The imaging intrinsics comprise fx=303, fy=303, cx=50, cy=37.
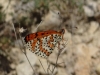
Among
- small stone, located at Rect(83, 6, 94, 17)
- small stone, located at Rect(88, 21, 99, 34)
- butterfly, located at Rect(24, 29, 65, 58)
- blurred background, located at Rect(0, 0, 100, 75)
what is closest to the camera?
butterfly, located at Rect(24, 29, 65, 58)

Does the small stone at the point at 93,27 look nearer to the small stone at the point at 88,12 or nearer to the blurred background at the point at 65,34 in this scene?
the blurred background at the point at 65,34

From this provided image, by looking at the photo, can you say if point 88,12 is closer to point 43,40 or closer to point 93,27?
point 93,27

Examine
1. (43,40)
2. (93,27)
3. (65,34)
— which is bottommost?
(93,27)

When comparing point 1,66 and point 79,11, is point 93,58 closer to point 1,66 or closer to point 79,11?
point 79,11

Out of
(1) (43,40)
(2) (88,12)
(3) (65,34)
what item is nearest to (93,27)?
(2) (88,12)

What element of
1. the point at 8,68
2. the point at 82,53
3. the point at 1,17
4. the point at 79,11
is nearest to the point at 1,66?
the point at 8,68

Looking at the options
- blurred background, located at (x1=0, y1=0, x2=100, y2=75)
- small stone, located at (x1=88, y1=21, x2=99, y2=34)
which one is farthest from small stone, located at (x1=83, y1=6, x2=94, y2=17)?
small stone, located at (x1=88, y1=21, x2=99, y2=34)

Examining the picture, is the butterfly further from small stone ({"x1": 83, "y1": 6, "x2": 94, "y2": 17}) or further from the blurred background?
small stone ({"x1": 83, "y1": 6, "x2": 94, "y2": 17})
